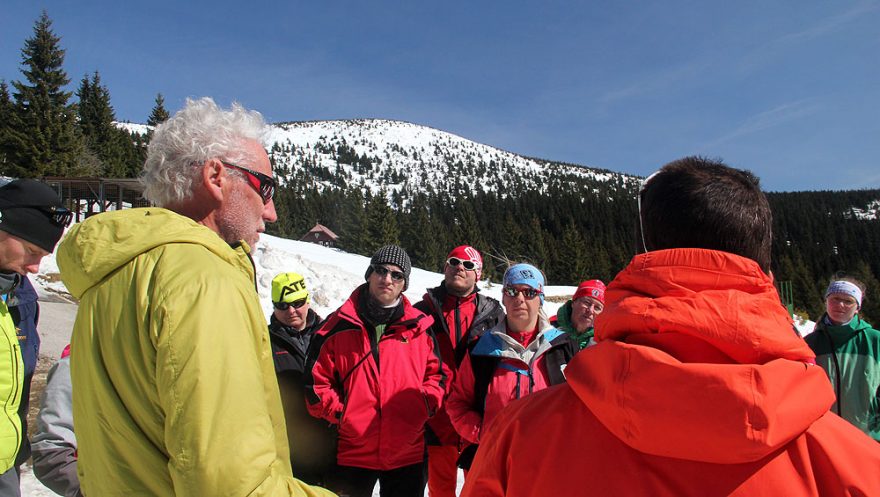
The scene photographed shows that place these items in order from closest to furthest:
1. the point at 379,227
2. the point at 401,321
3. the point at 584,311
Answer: the point at 401,321
the point at 584,311
the point at 379,227

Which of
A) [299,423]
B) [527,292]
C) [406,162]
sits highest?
[406,162]

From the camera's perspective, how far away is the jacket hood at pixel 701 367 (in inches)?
34.6

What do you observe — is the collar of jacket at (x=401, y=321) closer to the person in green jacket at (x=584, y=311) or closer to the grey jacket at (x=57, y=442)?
the person in green jacket at (x=584, y=311)

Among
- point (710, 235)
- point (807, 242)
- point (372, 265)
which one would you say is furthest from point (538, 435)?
point (807, 242)

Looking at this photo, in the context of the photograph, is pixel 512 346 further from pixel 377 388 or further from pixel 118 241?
pixel 118 241

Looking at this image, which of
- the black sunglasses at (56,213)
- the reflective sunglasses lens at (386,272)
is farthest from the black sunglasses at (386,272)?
the black sunglasses at (56,213)

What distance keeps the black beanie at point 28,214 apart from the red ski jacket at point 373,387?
1.77m

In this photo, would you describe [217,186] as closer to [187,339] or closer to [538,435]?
[187,339]

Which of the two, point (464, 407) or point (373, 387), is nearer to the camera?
point (464, 407)

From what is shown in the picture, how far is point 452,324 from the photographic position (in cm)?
450

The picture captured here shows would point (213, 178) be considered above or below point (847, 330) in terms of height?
above

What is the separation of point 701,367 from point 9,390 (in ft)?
10.1

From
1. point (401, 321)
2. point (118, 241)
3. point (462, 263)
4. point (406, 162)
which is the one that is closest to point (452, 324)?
point (462, 263)

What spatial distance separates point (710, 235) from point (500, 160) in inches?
7273
